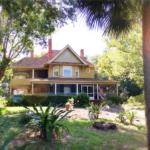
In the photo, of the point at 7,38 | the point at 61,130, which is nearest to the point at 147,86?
the point at 61,130

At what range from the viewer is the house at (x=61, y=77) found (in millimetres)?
44062

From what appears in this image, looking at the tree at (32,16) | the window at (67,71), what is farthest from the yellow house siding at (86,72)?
the tree at (32,16)

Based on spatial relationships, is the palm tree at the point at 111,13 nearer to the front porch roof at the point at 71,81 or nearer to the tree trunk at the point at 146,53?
the tree trunk at the point at 146,53

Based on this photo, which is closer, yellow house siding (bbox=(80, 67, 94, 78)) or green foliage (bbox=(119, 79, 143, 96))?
yellow house siding (bbox=(80, 67, 94, 78))

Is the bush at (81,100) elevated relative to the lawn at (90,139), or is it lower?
elevated

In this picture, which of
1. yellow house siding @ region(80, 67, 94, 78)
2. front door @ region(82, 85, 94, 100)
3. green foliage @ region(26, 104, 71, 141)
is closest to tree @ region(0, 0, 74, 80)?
green foliage @ region(26, 104, 71, 141)

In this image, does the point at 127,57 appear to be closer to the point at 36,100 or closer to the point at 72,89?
the point at 72,89

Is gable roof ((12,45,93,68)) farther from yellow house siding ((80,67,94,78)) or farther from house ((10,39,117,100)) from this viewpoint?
yellow house siding ((80,67,94,78))

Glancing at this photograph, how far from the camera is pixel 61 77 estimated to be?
149 ft

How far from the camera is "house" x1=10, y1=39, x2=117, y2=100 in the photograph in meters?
44.1

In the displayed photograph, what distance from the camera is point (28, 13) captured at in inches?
520

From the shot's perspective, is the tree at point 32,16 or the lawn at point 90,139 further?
the tree at point 32,16

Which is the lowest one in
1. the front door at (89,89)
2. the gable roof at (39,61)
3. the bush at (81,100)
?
the bush at (81,100)

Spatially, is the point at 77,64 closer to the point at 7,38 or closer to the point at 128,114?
the point at 7,38
